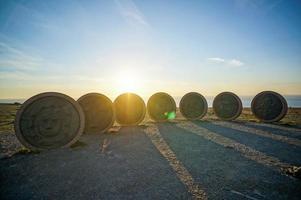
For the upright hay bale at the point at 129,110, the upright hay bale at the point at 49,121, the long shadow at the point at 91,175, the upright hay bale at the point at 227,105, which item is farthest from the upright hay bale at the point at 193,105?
the upright hay bale at the point at 49,121

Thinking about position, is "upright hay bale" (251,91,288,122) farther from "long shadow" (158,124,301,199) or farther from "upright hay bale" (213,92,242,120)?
"long shadow" (158,124,301,199)

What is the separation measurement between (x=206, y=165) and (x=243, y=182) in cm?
129

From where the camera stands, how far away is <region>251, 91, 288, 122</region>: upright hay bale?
45.0ft

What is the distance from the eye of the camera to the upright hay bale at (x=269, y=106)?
540 inches

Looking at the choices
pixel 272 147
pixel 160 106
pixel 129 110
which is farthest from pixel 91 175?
pixel 160 106

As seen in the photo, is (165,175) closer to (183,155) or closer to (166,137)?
(183,155)

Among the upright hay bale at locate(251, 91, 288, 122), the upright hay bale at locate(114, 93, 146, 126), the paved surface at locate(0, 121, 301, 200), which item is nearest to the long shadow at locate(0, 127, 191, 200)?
the paved surface at locate(0, 121, 301, 200)

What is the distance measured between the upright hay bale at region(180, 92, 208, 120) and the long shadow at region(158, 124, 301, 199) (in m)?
8.55

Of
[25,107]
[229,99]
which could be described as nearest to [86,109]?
[25,107]

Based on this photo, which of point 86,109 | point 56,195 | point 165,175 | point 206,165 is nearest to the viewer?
point 56,195

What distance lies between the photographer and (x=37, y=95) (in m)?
7.38

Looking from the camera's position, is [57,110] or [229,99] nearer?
[57,110]

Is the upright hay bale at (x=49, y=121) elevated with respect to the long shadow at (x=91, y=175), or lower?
elevated

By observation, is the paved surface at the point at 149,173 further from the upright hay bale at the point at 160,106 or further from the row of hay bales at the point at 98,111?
the upright hay bale at the point at 160,106
